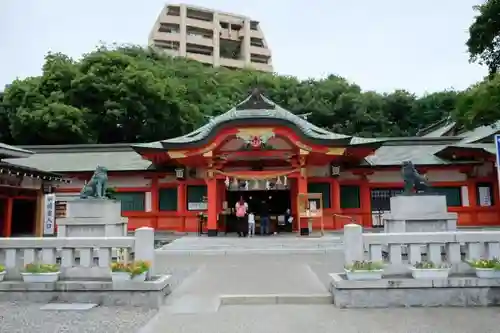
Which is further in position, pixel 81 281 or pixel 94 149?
pixel 94 149

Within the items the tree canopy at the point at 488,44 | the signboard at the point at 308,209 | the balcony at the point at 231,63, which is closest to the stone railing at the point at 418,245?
the tree canopy at the point at 488,44

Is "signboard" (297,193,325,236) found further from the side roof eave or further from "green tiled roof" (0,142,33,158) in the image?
"green tiled roof" (0,142,33,158)

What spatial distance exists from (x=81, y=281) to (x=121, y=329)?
5.90ft

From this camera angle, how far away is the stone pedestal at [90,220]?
11.5 meters

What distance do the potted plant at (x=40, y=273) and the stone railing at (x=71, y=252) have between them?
152mm

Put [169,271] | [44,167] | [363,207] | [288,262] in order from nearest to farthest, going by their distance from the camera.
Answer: [169,271] < [288,262] < [363,207] < [44,167]

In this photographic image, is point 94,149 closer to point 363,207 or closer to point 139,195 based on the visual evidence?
point 139,195

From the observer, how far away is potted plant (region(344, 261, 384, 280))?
647cm

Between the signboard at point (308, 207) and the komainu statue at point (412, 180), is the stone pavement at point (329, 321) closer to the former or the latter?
the komainu statue at point (412, 180)

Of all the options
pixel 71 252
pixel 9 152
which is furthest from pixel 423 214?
pixel 9 152

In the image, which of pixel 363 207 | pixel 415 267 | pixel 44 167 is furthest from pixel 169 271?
pixel 44 167

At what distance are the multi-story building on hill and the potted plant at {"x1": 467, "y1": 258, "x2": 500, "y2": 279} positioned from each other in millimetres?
64101

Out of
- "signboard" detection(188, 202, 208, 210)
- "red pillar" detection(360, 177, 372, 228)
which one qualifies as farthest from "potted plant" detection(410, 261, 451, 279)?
"signboard" detection(188, 202, 208, 210)

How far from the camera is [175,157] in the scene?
18.8 meters
